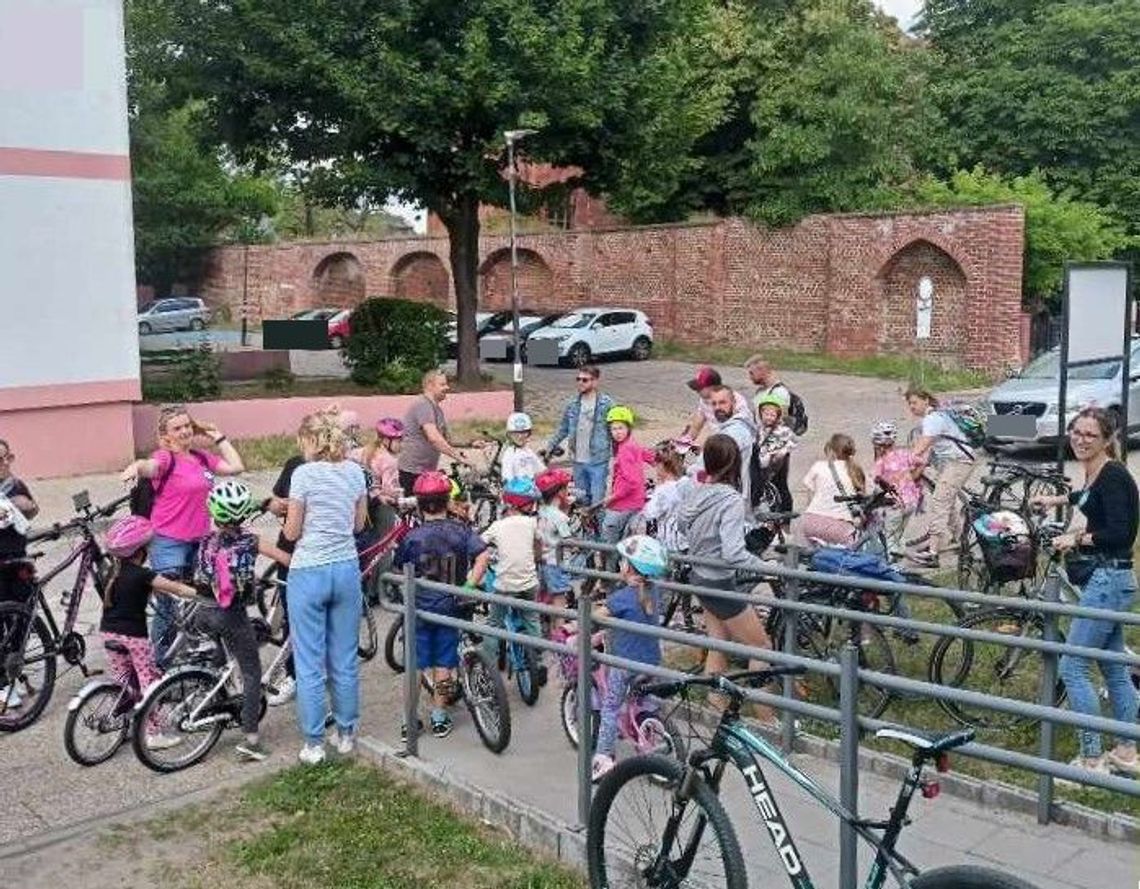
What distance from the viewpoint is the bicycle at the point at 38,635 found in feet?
22.9

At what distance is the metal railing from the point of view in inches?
144

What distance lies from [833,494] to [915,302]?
23577 millimetres

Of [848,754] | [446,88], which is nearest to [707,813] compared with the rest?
[848,754]

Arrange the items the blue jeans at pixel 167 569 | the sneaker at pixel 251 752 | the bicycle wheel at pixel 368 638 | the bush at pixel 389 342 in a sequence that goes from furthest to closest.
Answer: the bush at pixel 389 342 → the bicycle wheel at pixel 368 638 → the blue jeans at pixel 167 569 → the sneaker at pixel 251 752

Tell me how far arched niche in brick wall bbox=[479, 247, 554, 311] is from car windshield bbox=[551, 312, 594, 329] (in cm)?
602

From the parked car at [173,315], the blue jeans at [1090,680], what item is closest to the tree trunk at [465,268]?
the blue jeans at [1090,680]

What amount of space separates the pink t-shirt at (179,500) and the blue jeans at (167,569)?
48 mm

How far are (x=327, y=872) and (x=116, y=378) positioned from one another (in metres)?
12.4

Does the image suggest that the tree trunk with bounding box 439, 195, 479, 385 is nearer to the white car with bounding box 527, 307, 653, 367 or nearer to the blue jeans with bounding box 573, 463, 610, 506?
the white car with bounding box 527, 307, 653, 367

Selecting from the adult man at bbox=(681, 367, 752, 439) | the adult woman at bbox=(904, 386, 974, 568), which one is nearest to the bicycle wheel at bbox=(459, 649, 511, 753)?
the adult man at bbox=(681, 367, 752, 439)

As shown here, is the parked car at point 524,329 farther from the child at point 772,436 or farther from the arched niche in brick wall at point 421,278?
the child at point 772,436

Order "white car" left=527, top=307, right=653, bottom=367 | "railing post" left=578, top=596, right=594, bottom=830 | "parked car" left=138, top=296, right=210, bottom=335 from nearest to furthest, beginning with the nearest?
1. "railing post" left=578, top=596, right=594, bottom=830
2. "white car" left=527, top=307, right=653, bottom=367
3. "parked car" left=138, top=296, right=210, bottom=335

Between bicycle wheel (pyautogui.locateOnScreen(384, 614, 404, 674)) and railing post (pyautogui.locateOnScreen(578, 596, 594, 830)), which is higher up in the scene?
railing post (pyautogui.locateOnScreen(578, 596, 594, 830))

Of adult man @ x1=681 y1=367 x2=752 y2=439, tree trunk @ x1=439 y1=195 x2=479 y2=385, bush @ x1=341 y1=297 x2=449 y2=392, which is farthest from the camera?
tree trunk @ x1=439 y1=195 x2=479 y2=385
